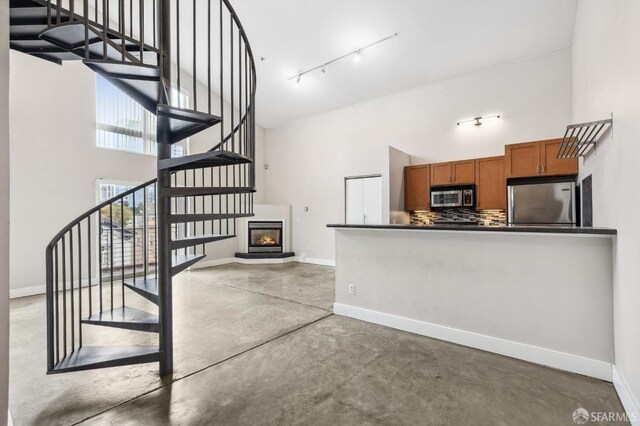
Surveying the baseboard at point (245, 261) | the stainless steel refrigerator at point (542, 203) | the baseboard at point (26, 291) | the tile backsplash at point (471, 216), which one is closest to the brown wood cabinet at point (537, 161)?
the stainless steel refrigerator at point (542, 203)

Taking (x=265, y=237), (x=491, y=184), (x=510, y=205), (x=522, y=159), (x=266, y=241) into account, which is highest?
(x=522, y=159)

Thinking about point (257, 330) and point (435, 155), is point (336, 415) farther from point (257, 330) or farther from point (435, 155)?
point (435, 155)

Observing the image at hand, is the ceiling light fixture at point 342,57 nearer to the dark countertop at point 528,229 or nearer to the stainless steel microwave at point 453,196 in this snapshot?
the stainless steel microwave at point 453,196

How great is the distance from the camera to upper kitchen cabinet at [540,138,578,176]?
427 centimetres

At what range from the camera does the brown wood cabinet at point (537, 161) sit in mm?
4320

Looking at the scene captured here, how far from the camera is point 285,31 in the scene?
17.0 feet

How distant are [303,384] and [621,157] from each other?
9.07ft

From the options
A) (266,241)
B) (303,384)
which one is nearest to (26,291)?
(266,241)

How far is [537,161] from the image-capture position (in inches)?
178

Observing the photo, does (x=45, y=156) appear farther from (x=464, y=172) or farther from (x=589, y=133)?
(x=589, y=133)

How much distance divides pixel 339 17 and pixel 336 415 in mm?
5242

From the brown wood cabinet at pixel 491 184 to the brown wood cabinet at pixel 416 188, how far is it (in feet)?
3.03

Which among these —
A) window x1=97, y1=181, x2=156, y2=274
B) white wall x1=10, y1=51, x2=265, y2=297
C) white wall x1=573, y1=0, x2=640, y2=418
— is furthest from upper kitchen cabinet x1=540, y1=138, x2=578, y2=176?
white wall x1=10, y1=51, x2=265, y2=297

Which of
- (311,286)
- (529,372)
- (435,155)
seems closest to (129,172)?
(311,286)
